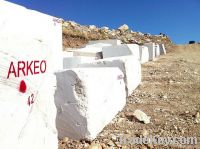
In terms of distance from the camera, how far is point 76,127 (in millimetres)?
3982

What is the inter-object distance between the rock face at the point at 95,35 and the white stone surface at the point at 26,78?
17570mm

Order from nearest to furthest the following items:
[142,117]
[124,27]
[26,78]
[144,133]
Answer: [26,78] → [144,133] → [142,117] → [124,27]

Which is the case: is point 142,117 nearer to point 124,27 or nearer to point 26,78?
point 26,78

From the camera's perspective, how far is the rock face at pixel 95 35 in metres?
22.0

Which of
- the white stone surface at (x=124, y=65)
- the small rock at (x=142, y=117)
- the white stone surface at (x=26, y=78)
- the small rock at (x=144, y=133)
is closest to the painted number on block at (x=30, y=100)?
the white stone surface at (x=26, y=78)

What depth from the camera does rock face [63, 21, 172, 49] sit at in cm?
2203

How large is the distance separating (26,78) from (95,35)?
72.7 ft

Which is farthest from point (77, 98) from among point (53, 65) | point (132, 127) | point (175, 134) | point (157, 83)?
point (157, 83)

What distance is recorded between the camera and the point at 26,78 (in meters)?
2.74

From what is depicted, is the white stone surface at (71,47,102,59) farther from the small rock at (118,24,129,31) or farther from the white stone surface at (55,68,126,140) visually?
the small rock at (118,24,129,31)

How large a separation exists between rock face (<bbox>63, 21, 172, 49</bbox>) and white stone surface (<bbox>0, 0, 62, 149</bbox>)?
1757 centimetres

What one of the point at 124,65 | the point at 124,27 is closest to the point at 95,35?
the point at 124,27

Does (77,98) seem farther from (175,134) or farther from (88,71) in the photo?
(175,134)

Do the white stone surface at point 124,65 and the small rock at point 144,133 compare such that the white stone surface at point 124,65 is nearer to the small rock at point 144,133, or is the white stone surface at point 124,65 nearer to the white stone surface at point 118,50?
the small rock at point 144,133
